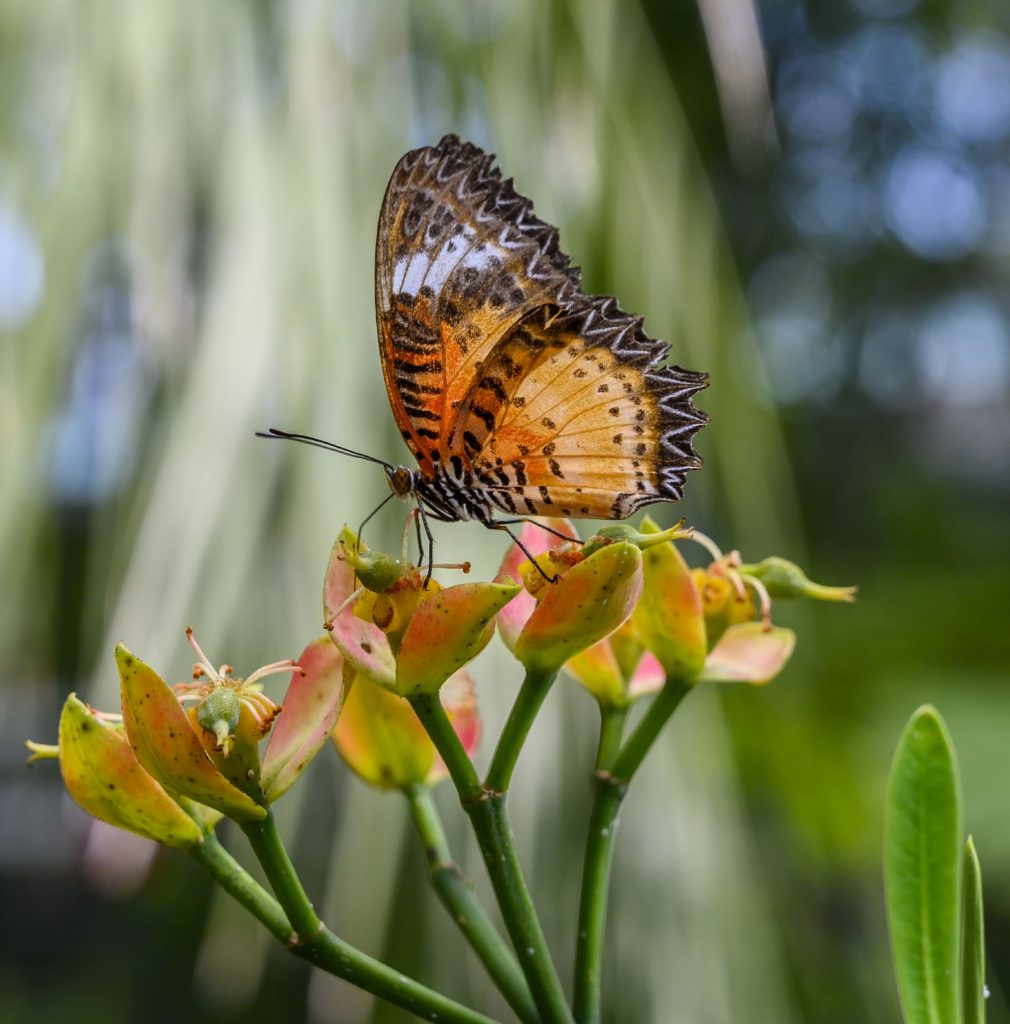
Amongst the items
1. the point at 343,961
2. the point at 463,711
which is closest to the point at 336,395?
the point at 463,711

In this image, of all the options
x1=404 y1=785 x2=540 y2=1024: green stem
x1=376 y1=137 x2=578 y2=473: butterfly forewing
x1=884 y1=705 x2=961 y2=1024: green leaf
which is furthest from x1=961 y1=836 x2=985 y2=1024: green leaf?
x1=376 y1=137 x2=578 y2=473: butterfly forewing

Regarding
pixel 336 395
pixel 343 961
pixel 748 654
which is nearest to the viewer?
pixel 343 961

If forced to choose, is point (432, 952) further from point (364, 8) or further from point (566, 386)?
point (364, 8)

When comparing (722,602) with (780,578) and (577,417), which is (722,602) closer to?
(780,578)

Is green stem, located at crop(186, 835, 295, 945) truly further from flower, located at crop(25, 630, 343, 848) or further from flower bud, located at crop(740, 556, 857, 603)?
flower bud, located at crop(740, 556, 857, 603)

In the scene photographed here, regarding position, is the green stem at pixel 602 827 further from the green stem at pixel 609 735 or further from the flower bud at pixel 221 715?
the flower bud at pixel 221 715

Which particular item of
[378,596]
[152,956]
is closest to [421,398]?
[378,596]
